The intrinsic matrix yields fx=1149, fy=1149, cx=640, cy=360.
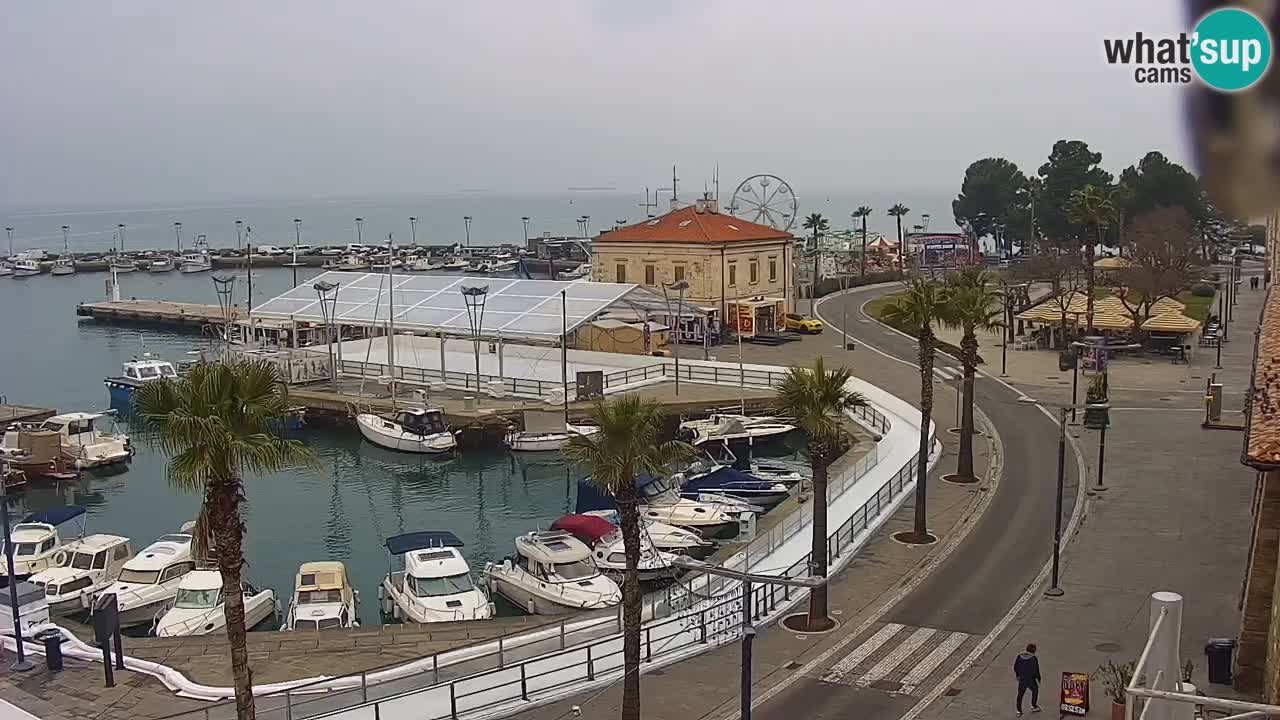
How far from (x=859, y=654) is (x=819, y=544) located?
2766mm

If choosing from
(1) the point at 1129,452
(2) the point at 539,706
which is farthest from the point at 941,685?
(1) the point at 1129,452

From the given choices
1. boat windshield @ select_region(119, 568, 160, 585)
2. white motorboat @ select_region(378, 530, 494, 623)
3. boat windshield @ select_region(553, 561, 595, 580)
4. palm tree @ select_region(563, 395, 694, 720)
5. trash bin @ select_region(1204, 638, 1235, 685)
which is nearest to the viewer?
palm tree @ select_region(563, 395, 694, 720)

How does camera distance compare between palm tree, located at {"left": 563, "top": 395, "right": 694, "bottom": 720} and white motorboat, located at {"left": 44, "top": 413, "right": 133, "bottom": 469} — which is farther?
white motorboat, located at {"left": 44, "top": 413, "right": 133, "bottom": 469}

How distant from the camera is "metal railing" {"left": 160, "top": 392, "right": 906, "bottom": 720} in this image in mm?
21000

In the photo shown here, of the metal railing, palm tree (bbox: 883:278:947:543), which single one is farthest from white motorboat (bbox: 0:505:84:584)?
palm tree (bbox: 883:278:947:543)

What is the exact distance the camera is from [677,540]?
36.4 meters

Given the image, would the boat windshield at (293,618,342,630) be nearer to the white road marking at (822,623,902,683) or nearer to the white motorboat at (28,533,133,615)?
the white motorboat at (28,533,133,615)

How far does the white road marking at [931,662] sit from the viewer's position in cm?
2247

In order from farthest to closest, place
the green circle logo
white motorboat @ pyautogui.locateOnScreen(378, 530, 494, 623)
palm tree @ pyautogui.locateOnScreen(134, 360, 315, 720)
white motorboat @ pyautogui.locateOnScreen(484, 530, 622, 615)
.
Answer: white motorboat @ pyautogui.locateOnScreen(484, 530, 622, 615) < white motorboat @ pyautogui.locateOnScreen(378, 530, 494, 623) < palm tree @ pyautogui.locateOnScreen(134, 360, 315, 720) < the green circle logo

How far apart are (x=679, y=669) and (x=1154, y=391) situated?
40.5 metres

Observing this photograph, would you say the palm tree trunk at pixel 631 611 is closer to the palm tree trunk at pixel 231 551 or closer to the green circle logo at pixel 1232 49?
the palm tree trunk at pixel 231 551

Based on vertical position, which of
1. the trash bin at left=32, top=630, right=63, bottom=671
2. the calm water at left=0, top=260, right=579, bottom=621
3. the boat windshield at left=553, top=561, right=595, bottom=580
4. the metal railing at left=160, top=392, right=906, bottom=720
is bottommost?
the calm water at left=0, top=260, right=579, bottom=621

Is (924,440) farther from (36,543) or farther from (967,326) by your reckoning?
(36,543)

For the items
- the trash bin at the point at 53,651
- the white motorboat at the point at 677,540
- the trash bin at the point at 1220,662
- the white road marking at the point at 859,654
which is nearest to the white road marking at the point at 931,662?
the white road marking at the point at 859,654
